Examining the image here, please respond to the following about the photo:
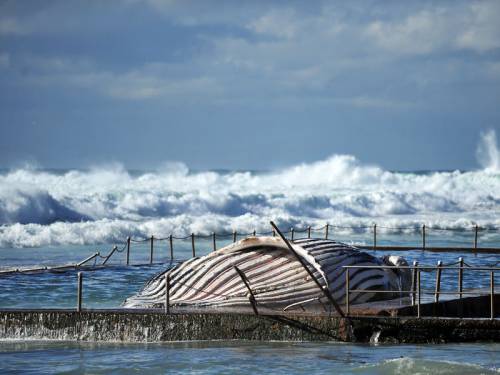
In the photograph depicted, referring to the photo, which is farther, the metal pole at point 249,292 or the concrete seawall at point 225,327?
the metal pole at point 249,292

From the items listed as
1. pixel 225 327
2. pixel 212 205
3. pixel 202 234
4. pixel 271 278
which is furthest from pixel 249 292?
pixel 212 205

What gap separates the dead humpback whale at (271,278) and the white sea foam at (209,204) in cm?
2208

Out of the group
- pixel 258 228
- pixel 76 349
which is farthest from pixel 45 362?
pixel 258 228

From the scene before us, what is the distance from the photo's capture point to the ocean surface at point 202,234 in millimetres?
13781

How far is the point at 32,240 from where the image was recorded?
40000 mm

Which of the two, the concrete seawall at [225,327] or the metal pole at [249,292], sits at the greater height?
the metal pole at [249,292]

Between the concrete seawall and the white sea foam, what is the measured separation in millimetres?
23447

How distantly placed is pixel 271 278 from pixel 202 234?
3102 centimetres

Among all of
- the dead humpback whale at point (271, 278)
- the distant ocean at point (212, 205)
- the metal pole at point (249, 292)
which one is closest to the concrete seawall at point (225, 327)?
the metal pole at point (249, 292)

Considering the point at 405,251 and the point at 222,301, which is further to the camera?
the point at 405,251

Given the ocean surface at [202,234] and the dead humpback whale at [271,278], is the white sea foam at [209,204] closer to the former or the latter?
the ocean surface at [202,234]

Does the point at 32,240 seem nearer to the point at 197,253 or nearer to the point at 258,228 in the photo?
the point at 197,253

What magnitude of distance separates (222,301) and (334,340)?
244 centimetres

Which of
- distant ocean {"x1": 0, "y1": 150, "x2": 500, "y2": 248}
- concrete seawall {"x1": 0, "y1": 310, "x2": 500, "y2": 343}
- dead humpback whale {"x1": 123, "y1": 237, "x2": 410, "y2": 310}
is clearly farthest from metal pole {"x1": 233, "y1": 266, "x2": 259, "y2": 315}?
distant ocean {"x1": 0, "y1": 150, "x2": 500, "y2": 248}
